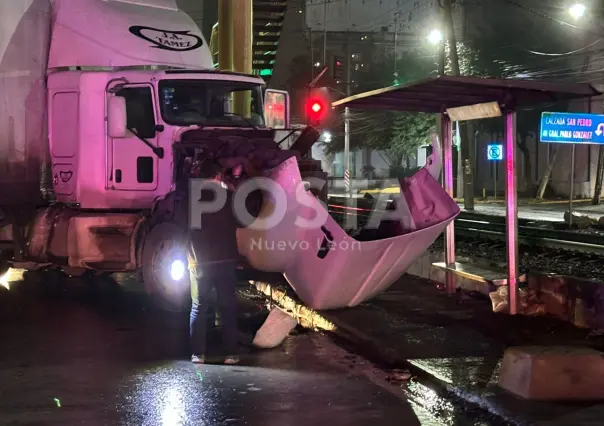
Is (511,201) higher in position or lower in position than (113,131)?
lower

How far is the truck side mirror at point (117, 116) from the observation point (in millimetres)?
9945

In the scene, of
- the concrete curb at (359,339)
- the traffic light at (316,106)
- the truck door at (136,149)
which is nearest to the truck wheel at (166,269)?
the truck door at (136,149)

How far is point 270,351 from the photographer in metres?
7.95

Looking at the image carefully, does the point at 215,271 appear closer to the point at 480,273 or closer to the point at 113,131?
the point at 113,131

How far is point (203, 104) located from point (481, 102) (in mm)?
3764

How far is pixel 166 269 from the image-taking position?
31.8ft

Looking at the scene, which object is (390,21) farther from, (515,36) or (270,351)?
(270,351)

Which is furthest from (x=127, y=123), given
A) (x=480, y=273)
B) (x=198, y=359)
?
(x=480, y=273)

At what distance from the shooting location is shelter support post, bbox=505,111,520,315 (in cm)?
866

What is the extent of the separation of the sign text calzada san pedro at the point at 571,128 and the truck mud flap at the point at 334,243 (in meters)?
8.64

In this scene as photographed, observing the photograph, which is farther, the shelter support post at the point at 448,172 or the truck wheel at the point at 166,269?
the shelter support post at the point at 448,172

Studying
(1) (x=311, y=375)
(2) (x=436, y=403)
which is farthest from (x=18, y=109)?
(2) (x=436, y=403)

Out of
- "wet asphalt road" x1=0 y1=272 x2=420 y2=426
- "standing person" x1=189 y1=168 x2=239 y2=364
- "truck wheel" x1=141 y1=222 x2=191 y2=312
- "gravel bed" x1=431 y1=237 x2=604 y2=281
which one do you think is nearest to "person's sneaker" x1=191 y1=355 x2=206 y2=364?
"standing person" x1=189 y1=168 x2=239 y2=364

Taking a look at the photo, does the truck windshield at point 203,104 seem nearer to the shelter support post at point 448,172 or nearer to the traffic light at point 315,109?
the shelter support post at point 448,172
